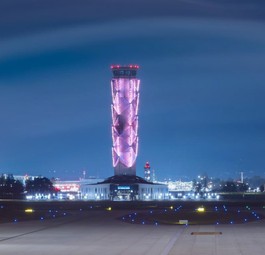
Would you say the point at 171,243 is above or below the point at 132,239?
below

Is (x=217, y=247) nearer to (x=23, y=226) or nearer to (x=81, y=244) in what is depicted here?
(x=81, y=244)

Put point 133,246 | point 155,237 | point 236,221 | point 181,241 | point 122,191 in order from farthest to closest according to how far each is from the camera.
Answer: point 122,191 < point 236,221 < point 155,237 < point 181,241 < point 133,246

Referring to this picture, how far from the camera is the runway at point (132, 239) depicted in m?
32.4

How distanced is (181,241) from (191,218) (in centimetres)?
2366

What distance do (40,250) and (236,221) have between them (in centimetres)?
2691

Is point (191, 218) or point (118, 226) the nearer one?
point (118, 226)

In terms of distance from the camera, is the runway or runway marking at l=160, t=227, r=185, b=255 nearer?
runway marking at l=160, t=227, r=185, b=255

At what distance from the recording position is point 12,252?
31859 millimetres

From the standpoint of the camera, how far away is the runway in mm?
32438

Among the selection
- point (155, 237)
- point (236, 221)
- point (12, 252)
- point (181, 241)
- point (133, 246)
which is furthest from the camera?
point (236, 221)

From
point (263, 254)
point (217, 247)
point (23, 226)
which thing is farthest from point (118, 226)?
point (263, 254)

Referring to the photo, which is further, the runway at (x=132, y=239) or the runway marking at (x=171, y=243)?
the runway at (x=132, y=239)

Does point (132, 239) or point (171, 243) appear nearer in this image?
point (171, 243)

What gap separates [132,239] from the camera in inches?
1542
